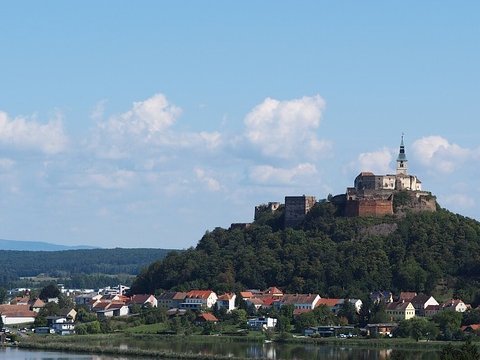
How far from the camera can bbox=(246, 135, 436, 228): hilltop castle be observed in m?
89.6

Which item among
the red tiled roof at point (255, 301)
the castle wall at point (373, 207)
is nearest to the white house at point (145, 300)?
the red tiled roof at point (255, 301)

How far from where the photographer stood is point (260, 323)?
7662cm

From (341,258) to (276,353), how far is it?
2463 centimetres

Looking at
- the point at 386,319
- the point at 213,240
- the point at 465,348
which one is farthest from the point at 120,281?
the point at 465,348

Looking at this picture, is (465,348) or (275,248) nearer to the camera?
(465,348)

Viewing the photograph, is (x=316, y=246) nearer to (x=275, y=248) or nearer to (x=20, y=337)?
(x=275, y=248)

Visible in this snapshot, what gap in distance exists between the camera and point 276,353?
2452 inches

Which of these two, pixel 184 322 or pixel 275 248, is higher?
pixel 275 248

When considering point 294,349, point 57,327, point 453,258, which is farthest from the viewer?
point 453,258

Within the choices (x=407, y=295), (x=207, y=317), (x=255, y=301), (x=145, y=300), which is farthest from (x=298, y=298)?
(x=145, y=300)

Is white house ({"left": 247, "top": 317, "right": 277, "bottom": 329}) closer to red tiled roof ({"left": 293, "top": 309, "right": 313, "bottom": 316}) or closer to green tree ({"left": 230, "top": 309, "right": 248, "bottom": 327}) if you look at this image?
green tree ({"left": 230, "top": 309, "right": 248, "bottom": 327})

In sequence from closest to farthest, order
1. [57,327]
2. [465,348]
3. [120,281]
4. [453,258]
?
[465,348]
[57,327]
[453,258]
[120,281]

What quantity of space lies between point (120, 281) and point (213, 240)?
230 ft

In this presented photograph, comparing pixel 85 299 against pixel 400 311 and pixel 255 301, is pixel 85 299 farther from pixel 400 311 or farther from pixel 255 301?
pixel 400 311
